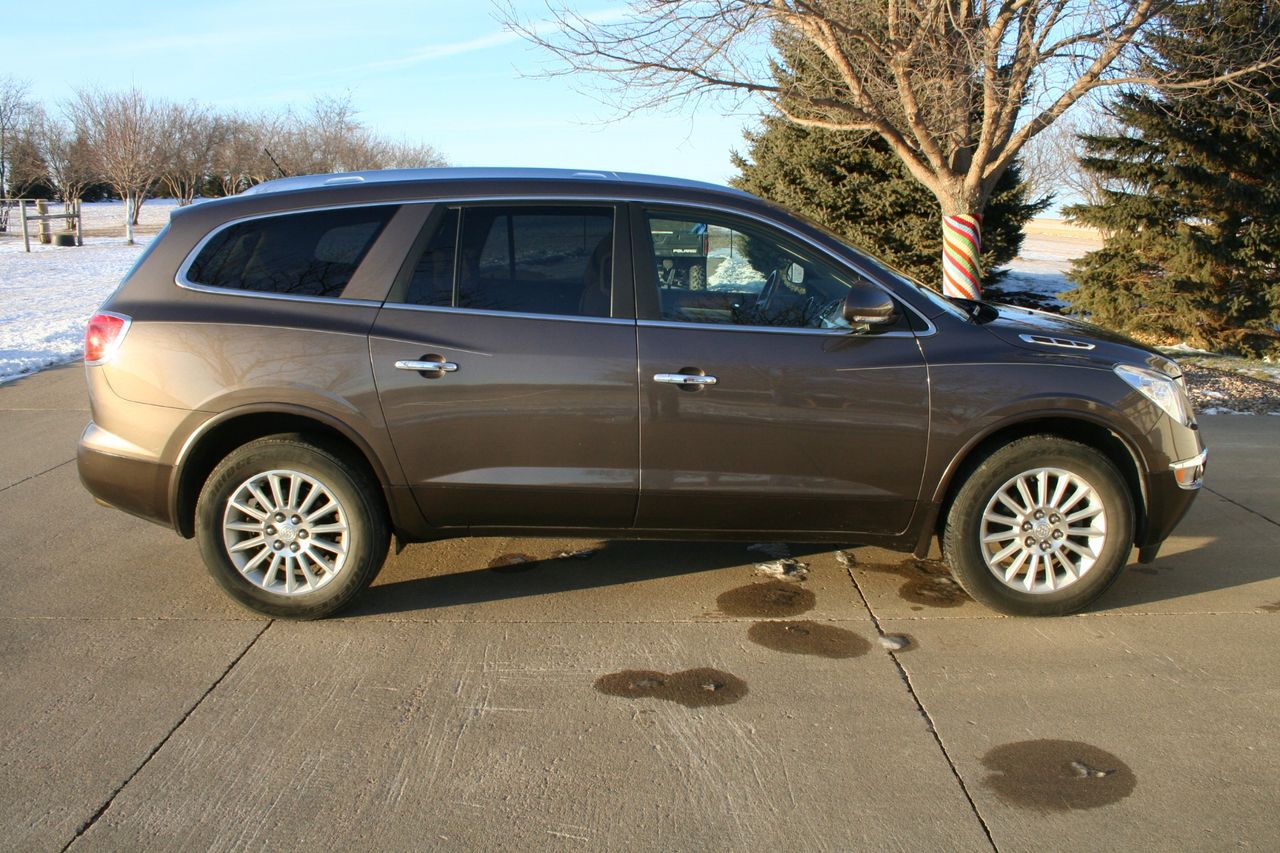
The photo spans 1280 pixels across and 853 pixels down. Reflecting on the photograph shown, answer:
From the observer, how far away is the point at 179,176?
4512 cm

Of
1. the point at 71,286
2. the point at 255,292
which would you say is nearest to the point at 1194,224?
the point at 255,292

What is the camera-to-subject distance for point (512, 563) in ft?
17.3

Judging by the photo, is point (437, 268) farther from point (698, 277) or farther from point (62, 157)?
point (62, 157)

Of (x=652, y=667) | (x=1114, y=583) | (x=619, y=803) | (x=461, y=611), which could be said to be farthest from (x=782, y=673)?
(x=1114, y=583)

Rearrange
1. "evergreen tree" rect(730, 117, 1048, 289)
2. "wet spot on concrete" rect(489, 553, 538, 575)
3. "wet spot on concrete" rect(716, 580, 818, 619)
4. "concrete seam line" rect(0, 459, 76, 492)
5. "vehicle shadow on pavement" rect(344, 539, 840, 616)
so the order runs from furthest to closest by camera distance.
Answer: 1. "evergreen tree" rect(730, 117, 1048, 289)
2. "concrete seam line" rect(0, 459, 76, 492)
3. "wet spot on concrete" rect(489, 553, 538, 575)
4. "vehicle shadow on pavement" rect(344, 539, 840, 616)
5. "wet spot on concrete" rect(716, 580, 818, 619)

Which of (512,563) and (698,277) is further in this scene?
(512,563)

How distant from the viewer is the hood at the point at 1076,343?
Result: 14.7 feet

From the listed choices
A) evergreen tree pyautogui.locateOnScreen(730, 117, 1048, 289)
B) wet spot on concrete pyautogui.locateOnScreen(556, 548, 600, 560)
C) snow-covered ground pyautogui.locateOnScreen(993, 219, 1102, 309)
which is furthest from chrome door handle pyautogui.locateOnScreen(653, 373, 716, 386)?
evergreen tree pyautogui.locateOnScreen(730, 117, 1048, 289)

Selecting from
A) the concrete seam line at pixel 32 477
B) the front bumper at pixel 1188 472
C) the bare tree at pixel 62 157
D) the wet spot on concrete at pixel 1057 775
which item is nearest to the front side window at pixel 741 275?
the front bumper at pixel 1188 472

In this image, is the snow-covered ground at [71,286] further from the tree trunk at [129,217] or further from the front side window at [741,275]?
the tree trunk at [129,217]

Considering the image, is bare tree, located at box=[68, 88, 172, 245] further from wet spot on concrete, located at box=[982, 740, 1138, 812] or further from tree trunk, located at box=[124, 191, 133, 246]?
wet spot on concrete, located at box=[982, 740, 1138, 812]

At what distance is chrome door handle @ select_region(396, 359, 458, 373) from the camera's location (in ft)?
14.0

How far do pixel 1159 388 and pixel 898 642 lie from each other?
64.4 inches

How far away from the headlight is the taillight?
14.2ft
